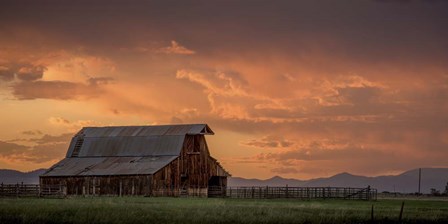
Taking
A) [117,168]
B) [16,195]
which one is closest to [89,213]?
[16,195]

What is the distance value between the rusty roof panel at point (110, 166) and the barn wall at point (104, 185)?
575 millimetres

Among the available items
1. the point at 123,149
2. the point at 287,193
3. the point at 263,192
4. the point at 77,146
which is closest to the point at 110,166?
the point at 123,149

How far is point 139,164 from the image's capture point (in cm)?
8538

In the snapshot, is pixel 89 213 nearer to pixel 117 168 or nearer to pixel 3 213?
pixel 3 213

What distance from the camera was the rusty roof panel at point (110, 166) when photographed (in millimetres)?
83125

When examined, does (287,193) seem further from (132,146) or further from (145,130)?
(145,130)

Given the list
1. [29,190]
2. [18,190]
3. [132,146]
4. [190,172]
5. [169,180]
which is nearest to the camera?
[18,190]

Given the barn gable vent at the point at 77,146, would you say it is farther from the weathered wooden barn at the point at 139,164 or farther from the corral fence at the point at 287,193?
the corral fence at the point at 287,193

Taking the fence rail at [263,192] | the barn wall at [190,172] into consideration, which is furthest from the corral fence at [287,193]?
the barn wall at [190,172]

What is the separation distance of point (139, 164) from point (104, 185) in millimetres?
4761

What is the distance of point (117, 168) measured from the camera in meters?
84.6

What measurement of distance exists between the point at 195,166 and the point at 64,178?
1373 centimetres

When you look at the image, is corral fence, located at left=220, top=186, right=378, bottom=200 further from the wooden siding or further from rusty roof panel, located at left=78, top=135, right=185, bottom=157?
rusty roof panel, located at left=78, top=135, right=185, bottom=157

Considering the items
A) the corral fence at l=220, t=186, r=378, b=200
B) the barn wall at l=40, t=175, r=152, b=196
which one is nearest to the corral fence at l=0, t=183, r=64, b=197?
the barn wall at l=40, t=175, r=152, b=196
